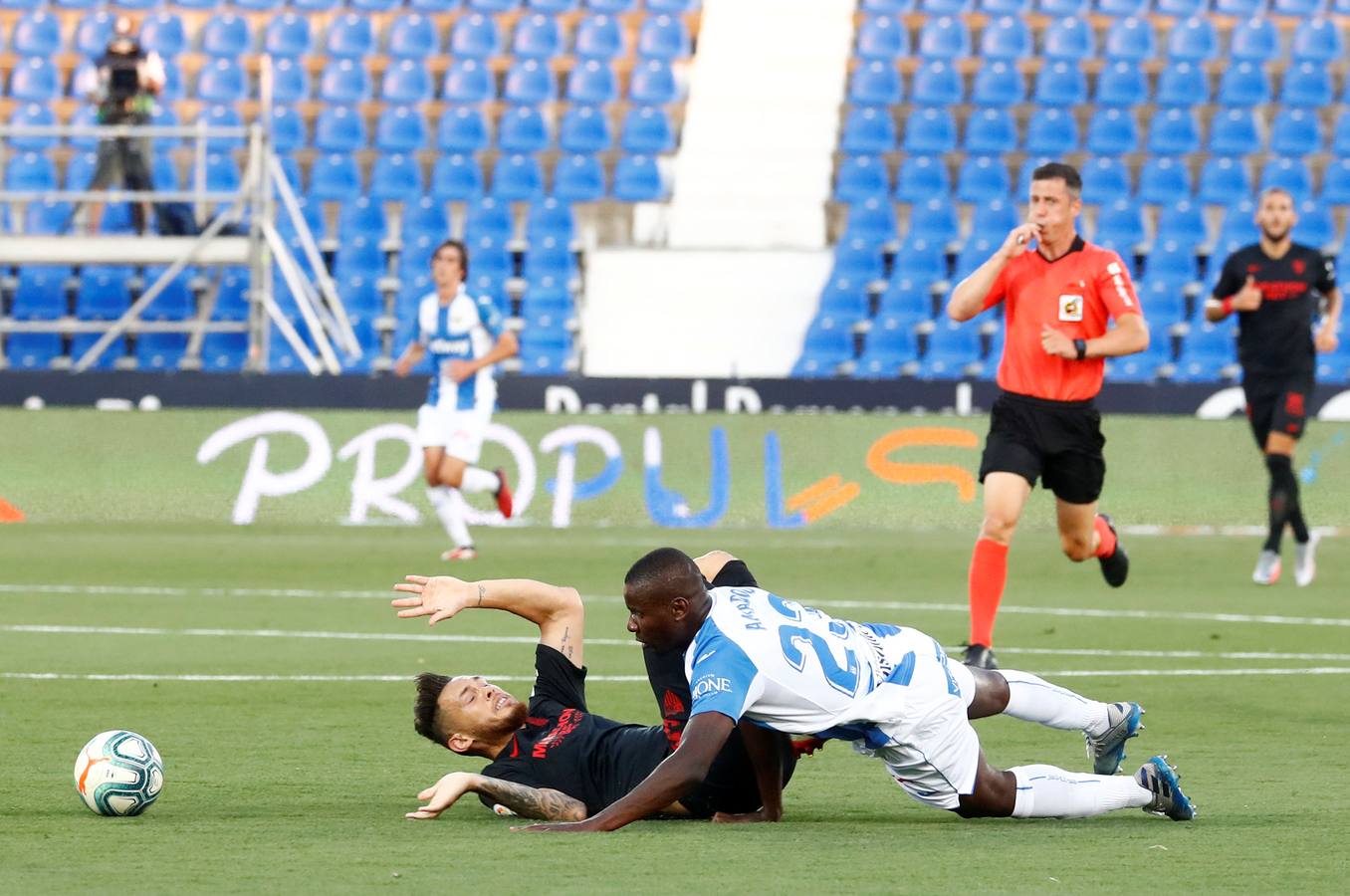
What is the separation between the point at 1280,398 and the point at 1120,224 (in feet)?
32.1

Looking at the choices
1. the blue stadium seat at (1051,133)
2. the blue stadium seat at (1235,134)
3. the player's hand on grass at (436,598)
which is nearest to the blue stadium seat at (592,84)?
the blue stadium seat at (1051,133)

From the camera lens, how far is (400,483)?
1820 centimetres

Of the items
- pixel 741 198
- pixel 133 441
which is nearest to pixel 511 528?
pixel 133 441

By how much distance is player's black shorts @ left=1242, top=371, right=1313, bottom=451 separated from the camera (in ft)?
46.0

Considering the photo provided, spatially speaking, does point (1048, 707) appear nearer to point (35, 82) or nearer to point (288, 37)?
point (288, 37)

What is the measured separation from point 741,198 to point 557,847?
19.8 meters

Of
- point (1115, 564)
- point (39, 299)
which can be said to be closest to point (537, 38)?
point (39, 299)

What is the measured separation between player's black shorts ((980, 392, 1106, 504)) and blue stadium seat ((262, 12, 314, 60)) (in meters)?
17.5

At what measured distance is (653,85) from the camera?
25.7m

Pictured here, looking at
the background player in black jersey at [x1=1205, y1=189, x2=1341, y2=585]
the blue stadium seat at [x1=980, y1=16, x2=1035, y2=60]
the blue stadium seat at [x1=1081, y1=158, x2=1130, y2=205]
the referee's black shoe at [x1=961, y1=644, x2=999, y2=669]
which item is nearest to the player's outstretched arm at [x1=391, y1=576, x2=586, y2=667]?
the referee's black shoe at [x1=961, y1=644, x2=999, y2=669]

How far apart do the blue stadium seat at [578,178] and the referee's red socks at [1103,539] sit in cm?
1410

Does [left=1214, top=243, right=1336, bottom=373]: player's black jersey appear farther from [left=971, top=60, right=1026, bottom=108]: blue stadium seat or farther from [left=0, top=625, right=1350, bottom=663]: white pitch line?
[left=971, top=60, right=1026, bottom=108]: blue stadium seat

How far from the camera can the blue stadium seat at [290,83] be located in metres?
25.1

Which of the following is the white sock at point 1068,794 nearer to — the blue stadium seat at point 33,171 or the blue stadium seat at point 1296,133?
the blue stadium seat at point 1296,133
